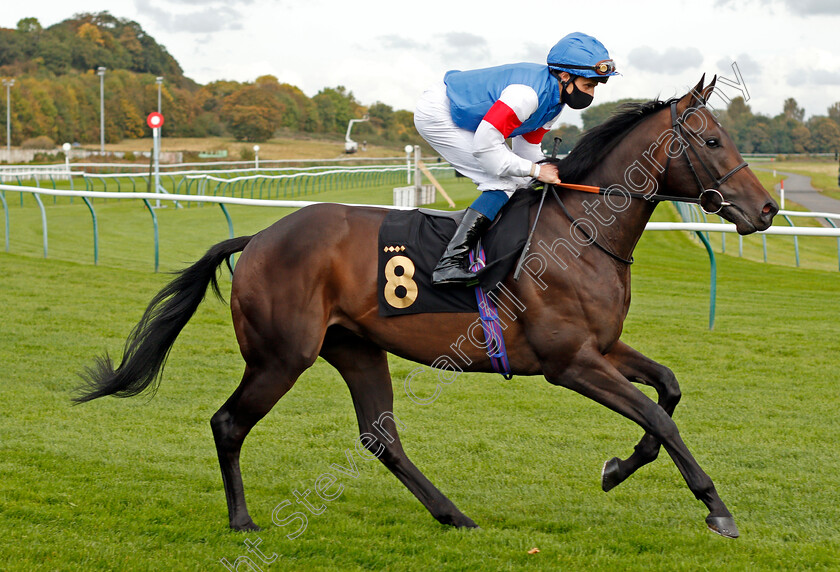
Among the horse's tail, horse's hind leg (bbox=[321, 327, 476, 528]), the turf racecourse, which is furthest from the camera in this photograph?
the horse's tail

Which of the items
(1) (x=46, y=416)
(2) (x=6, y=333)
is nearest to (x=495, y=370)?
(1) (x=46, y=416)

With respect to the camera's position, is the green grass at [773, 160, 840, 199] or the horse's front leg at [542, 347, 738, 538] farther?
the green grass at [773, 160, 840, 199]

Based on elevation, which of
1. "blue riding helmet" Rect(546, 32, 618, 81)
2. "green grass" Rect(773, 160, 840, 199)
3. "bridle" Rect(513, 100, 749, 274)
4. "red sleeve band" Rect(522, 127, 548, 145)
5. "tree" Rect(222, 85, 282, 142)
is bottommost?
"green grass" Rect(773, 160, 840, 199)

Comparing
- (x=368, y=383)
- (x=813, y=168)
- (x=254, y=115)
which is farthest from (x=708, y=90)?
(x=813, y=168)

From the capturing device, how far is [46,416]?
16.0ft

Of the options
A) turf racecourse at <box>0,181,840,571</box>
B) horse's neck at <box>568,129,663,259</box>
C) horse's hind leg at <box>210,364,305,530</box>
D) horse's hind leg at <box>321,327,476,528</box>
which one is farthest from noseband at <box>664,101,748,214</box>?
horse's hind leg at <box>210,364,305,530</box>

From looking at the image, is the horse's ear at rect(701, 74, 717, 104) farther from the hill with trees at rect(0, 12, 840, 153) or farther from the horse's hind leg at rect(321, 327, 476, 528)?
the hill with trees at rect(0, 12, 840, 153)

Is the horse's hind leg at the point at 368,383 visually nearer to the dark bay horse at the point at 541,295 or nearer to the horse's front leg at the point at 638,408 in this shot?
the dark bay horse at the point at 541,295

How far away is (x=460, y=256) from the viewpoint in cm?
338

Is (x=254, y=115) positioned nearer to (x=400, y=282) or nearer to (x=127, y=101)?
(x=127, y=101)

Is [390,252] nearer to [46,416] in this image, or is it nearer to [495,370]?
[495,370]

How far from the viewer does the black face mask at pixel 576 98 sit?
341 cm

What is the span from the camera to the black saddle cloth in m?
3.39

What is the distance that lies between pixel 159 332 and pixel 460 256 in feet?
4.76
